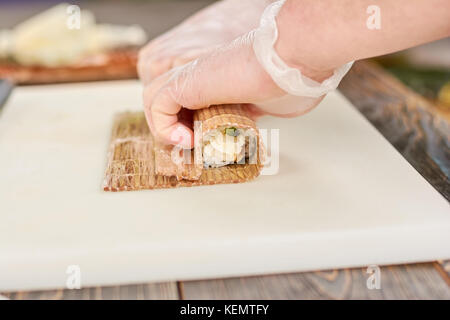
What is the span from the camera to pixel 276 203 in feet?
3.36

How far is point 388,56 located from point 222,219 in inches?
81.2

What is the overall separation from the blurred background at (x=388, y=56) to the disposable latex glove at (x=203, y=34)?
3.21 feet

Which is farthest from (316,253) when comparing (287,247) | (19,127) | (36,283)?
(19,127)

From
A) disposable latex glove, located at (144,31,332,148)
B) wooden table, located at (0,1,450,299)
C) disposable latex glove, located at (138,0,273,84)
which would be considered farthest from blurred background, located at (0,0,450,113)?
disposable latex glove, located at (144,31,332,148)

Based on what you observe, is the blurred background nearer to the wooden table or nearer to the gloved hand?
the wooden table

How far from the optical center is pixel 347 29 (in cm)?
95

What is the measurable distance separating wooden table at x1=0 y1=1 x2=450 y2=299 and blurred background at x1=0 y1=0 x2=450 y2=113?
0.37 metres

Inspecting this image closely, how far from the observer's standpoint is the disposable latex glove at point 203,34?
1.40 metres

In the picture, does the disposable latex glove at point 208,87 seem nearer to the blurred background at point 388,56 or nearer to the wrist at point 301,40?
the wrist at point 301,40

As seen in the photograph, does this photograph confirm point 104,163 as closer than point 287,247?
No

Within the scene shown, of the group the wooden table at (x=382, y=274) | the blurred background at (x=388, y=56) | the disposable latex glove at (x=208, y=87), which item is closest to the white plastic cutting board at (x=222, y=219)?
the wooden table at (x=382, y=274)

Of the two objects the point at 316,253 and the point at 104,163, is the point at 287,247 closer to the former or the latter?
the point at 316,253

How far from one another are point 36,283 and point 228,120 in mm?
470

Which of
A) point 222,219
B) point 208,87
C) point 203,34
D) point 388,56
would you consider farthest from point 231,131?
point 388,56
